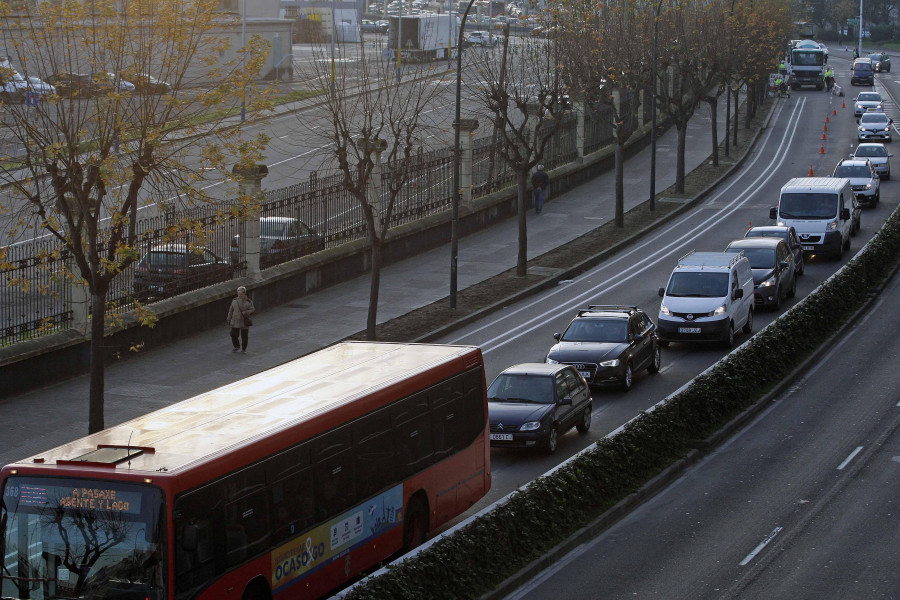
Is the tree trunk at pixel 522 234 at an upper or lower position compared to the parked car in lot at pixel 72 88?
lower

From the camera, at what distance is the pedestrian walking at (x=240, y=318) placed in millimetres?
26672

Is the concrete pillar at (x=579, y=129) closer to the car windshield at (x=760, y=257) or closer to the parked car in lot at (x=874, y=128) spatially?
the parked car in lot at (x=874, y=128)

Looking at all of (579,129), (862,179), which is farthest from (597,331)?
(579,129)

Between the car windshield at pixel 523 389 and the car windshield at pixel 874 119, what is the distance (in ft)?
170

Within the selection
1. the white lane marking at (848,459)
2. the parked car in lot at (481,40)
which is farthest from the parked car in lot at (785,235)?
the parked car in lot at (481,40)

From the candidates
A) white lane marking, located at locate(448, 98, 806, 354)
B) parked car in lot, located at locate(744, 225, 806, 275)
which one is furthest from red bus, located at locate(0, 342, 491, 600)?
parked car in lot, located at locate(744, 225, 806, 275)

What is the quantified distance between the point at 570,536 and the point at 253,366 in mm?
11831

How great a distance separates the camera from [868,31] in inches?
6654

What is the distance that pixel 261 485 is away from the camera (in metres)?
12.3

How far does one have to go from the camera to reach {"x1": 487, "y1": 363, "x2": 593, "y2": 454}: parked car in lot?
19.5 m

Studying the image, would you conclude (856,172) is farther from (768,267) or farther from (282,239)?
(282,239)

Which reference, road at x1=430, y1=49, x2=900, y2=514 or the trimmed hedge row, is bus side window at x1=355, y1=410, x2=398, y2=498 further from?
road at x1=430, y1=49, x2=900, y2=514

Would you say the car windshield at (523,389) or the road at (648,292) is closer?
the car windshield at (523,389)

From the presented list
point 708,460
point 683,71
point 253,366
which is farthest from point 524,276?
point 683,71
